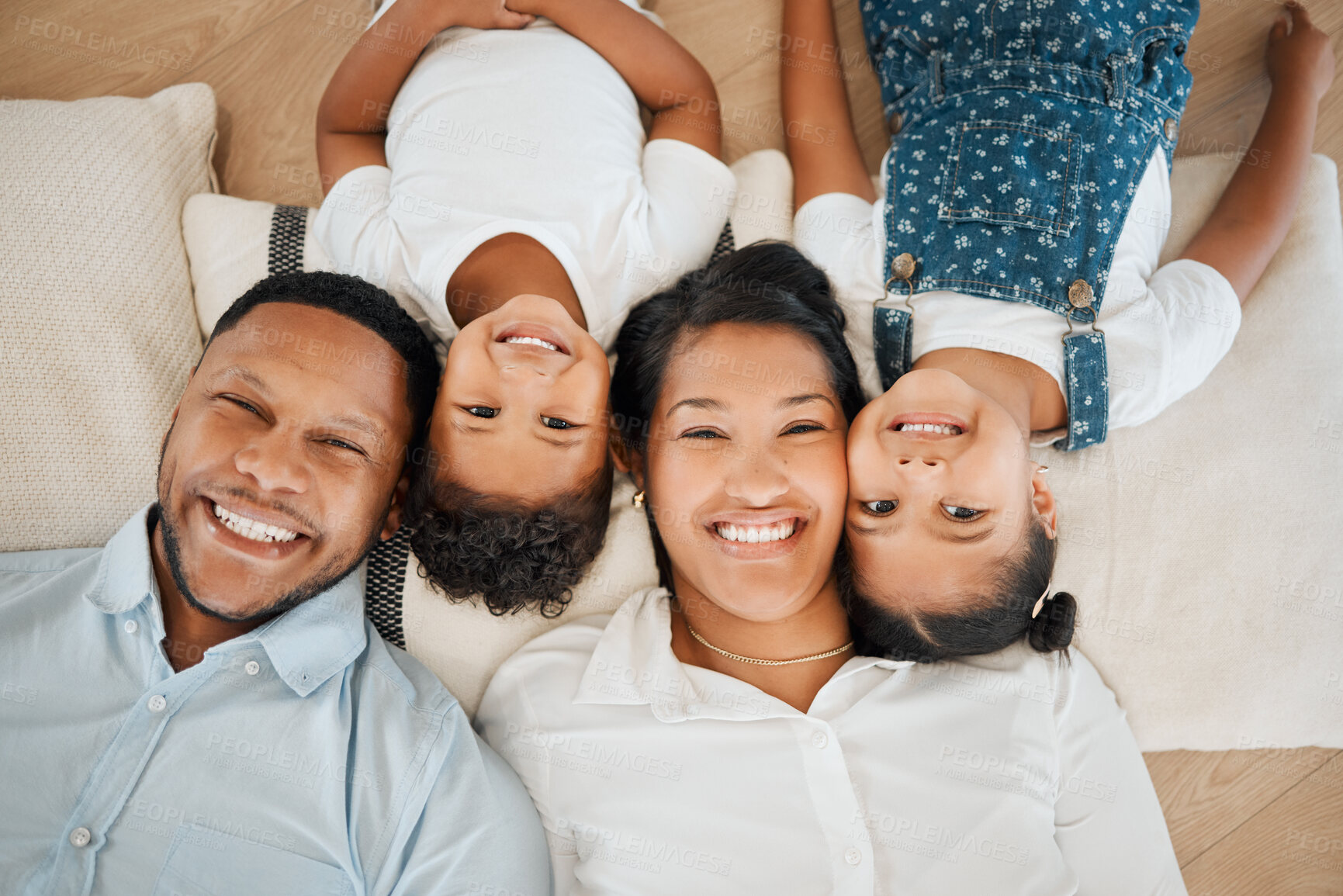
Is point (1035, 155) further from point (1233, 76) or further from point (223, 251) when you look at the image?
point (223, 251)

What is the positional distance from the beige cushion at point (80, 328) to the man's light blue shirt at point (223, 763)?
0.56 feet

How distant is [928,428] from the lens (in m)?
1.69

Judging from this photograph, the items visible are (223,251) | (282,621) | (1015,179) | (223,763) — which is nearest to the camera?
(223,763)

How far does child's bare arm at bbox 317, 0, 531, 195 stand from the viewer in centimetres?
196

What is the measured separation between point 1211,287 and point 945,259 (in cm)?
61

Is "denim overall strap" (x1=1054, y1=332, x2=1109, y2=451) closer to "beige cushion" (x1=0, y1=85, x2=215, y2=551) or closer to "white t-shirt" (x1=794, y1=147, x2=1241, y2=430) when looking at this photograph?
"white t-shirt" (x1=794, y1=147, x2=1241, y2=430)

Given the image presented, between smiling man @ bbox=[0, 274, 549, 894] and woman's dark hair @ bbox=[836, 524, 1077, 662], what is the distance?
80 centimetres

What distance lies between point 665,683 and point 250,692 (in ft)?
2.63

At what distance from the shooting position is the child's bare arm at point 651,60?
1987 mm

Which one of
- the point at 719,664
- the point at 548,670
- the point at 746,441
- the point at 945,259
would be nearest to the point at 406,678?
the point at 548,670

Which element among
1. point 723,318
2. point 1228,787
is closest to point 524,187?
point 723,318

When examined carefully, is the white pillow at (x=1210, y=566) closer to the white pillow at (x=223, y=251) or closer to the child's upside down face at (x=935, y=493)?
the white pillow at (x=223, y=251)

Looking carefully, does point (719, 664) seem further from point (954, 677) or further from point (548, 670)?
point (954, 677)

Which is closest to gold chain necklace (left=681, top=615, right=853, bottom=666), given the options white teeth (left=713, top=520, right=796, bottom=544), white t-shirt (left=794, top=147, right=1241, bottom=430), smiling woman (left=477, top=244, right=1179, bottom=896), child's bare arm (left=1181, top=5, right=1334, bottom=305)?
smiling woman (left=477, top=244, right=1179, bottom=896)
